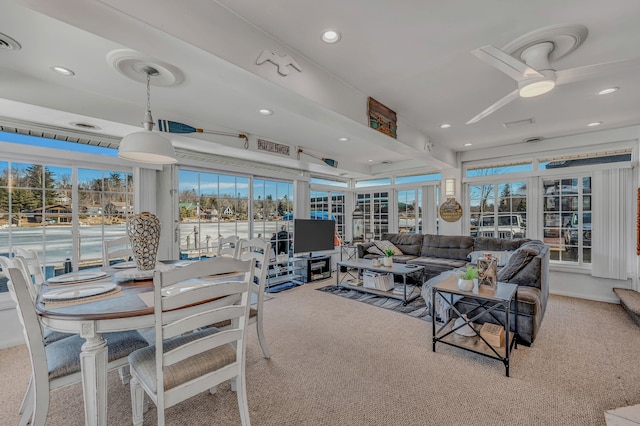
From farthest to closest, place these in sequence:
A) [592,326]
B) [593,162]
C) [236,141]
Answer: [593,162]
[236,141]
[592,326]

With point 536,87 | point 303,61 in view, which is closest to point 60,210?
point 303,61

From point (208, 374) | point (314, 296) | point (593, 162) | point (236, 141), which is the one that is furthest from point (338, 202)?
point (208, 374)

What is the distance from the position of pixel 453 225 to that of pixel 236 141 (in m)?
4.39

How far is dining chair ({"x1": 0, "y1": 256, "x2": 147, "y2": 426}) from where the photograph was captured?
1.37m

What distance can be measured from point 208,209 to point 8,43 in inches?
115

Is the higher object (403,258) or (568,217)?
(568,217)

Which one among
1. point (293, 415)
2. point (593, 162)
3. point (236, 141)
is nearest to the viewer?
point (293, 415)

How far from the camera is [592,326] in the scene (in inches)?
127

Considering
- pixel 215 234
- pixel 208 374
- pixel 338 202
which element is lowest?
pixel 208 374

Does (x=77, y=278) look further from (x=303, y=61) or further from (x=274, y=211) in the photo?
(x=274, y=211)

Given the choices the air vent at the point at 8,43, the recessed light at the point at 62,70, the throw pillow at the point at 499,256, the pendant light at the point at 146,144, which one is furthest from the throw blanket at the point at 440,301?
the air vent at the point at 8,43

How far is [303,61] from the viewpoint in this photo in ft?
7.27

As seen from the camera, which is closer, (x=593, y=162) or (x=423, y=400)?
(x=423, y=400)

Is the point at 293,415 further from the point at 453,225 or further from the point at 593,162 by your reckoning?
the point at 593,162
